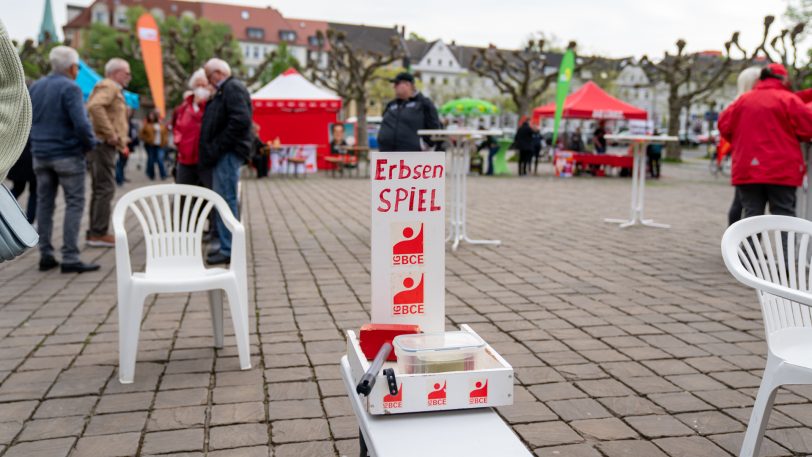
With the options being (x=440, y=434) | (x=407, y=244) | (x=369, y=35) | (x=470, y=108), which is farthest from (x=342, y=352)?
(x=369, y=35)

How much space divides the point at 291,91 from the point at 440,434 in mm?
19936

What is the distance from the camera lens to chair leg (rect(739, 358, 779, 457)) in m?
→ 2.53

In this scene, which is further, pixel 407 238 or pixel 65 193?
pixel 65 193

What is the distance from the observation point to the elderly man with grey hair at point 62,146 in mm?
6371

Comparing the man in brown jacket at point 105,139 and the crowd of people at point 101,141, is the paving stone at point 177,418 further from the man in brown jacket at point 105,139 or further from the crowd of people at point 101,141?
the man in brown jacket at point 105,139

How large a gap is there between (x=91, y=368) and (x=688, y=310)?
3.93 metres

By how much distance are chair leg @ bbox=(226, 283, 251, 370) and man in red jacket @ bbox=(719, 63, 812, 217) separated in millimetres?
4608

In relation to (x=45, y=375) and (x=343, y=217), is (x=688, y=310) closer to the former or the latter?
(x=45, y=375)

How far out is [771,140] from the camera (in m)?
6.25

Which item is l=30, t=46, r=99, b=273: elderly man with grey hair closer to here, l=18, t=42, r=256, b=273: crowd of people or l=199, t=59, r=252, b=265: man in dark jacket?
l=18, t=42, r=256, b=273: crowd of people

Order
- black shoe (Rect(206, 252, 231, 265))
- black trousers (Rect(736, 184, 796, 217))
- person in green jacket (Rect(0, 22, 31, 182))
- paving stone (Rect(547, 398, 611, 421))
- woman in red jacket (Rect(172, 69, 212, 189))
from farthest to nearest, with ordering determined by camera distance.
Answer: woman in red jacket (Rect(172, 69, 212, 189)) → black shoe (Rect(206, 252, 231, 265)) → black trousers (Rect(736, 184, 796, 217)) → paving stone (Rect(547, 398, 611, 421)) → person in green jacket (Rect(0, 22, 31, 182))

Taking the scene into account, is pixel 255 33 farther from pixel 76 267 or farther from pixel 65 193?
pixel 76 267

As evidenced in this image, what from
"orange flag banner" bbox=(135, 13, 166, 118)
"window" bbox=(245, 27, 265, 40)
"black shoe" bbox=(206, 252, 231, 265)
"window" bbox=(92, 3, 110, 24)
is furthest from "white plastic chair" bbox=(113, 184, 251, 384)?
"window" bbox=(245, 27, 265, 40)

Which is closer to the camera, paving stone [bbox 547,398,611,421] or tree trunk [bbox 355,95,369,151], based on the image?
paving stone [bbox 547,398,611,421]
